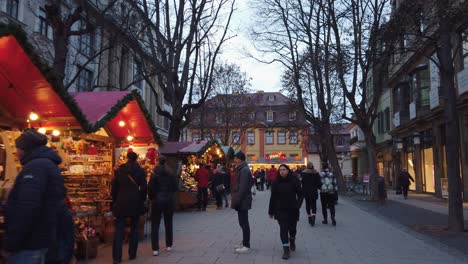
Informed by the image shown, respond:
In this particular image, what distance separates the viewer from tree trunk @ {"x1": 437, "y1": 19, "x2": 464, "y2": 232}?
10602 millimetres

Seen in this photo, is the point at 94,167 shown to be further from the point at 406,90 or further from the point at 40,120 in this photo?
the point at 406,90

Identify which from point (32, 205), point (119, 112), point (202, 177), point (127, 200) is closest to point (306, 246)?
point (127, 200)

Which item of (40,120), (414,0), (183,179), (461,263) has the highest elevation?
(414,0)

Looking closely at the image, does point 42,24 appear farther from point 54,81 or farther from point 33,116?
point 54,81

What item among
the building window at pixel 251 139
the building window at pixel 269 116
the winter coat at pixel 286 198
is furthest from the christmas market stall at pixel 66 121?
the building window at pixel 269 116

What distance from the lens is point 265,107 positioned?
71.0 metres

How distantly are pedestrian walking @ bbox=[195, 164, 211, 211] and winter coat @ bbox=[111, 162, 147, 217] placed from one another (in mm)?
8953

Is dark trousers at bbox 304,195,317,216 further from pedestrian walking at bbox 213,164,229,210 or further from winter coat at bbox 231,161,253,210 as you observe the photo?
pedestrian walking at bbox 213,164,229,210

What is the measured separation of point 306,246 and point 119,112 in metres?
5.31

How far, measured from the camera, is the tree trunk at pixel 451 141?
34.8 feet

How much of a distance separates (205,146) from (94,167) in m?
8.82

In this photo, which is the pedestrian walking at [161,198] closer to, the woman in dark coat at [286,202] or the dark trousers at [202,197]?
the woman in dark coat at [286,202]

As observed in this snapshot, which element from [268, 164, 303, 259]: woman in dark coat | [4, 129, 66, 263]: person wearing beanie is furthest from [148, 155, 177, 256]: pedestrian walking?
[4, 129, 66, 263]: person wearing beanie

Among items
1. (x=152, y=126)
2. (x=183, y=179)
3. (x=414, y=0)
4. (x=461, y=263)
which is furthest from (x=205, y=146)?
(x=461, y=263)
